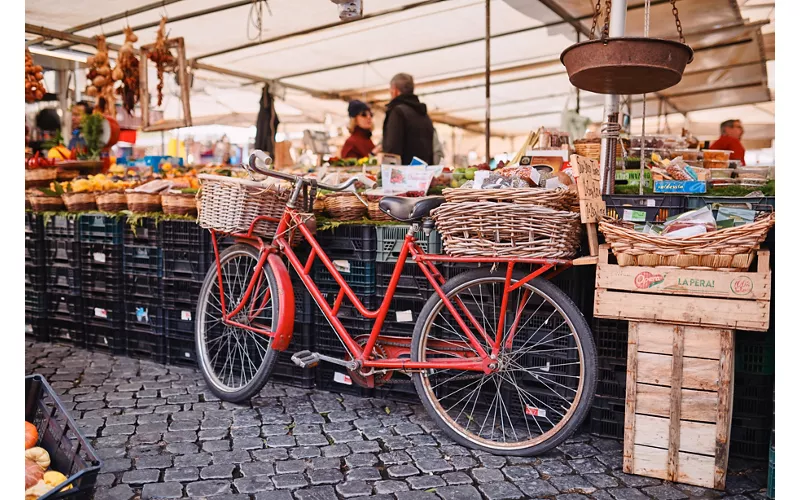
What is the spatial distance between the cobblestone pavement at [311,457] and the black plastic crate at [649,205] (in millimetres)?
1256

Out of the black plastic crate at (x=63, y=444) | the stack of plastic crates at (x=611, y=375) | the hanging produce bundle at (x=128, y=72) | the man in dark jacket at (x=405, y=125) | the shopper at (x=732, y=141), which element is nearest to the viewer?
the black plastic crate at (x=63, y=444)

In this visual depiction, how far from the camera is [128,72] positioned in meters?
7.32

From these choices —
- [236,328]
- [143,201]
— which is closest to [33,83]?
[143,201]

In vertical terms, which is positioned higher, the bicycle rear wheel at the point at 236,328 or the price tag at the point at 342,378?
the bicycle rear wheel at the point at 236,328

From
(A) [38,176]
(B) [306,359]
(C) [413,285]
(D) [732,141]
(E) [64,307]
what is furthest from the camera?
(D) [732,141]

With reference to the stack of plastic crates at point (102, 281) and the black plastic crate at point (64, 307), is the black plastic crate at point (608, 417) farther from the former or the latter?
the black plastic crate at point (64, 307)

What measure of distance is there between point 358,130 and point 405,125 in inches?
46.1

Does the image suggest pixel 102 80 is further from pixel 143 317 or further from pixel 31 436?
pixel 31 436

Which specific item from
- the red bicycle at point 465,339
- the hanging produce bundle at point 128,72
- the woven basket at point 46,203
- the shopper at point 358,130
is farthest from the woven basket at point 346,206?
the hanging produce bundle at point 128,72

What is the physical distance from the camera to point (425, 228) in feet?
11.7

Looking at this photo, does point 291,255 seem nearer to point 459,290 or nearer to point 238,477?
point 459,290

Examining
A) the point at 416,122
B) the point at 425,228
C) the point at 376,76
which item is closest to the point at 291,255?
the point at 425,228

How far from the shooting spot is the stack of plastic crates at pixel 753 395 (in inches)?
125
